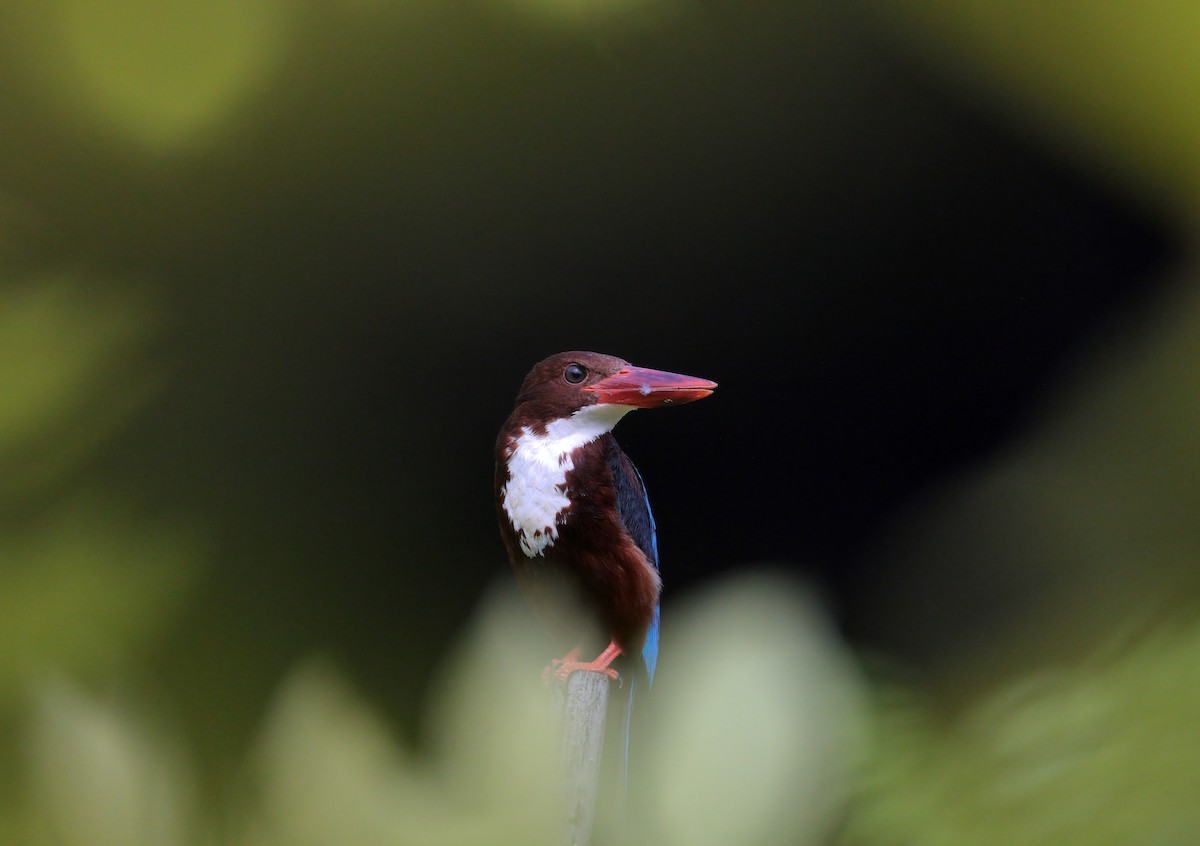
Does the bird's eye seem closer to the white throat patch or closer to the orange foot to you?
the white throat patch

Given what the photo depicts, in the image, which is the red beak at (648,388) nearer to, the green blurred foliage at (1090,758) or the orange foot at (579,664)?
the orange foot at (579,664)

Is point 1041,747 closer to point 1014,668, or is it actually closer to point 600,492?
point 1014,668

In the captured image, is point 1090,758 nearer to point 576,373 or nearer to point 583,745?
point 583,745

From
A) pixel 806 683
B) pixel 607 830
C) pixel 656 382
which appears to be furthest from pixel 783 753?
pixel 656 382

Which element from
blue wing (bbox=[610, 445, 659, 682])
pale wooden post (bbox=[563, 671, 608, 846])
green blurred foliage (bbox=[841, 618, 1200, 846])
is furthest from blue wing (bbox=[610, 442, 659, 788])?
green blurred foliage (bbox=[841, 618, 1200, 846])

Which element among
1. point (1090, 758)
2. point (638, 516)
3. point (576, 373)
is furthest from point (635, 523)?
point (1090, 758)

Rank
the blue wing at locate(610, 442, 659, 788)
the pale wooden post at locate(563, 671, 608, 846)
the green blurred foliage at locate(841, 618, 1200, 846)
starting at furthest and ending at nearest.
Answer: the blue wing at locate(610, 442, 659, 788) < the pale wooden post at locate(563, 671, 608, 846) < the green blurred foliage at locate(841, 618, 1200, 846)

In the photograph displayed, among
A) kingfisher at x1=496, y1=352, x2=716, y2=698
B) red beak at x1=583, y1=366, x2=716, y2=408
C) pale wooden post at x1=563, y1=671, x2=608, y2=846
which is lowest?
pale wooden post at x1=563, y1=671, x2=608, y2=846
